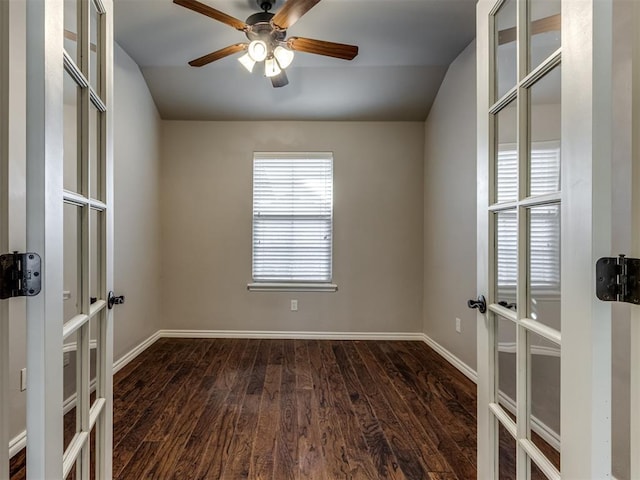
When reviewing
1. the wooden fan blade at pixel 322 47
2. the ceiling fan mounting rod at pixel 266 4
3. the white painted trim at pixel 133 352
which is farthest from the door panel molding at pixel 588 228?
the white painted trim at pixel 133 352

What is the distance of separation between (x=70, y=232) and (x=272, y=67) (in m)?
1.82

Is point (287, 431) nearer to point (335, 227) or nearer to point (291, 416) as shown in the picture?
point (291, 416)

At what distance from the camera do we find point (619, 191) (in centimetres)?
121

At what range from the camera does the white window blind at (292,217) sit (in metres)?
3.62

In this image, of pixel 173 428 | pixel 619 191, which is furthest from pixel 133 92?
pixel 619 191

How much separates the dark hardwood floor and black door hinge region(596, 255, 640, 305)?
4.36ft

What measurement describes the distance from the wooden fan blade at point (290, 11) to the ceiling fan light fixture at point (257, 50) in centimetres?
14

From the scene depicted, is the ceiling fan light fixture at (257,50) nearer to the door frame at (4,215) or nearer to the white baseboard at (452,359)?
the door frame at (4,215)

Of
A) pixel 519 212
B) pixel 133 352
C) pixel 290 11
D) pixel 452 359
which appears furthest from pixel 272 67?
pixel 452 359

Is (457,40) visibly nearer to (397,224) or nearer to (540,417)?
(397,224)

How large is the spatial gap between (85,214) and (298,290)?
8.98 feet

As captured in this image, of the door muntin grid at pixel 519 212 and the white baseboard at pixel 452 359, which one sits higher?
the door muntin grid at pixel 519 212

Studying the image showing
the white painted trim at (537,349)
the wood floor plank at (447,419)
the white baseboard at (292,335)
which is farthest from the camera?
the white baseboard at (292,335)

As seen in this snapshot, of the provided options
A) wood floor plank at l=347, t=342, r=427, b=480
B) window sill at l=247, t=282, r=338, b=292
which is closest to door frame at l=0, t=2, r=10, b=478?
wood floor plank at l=347, t=342, r=427, b=480
